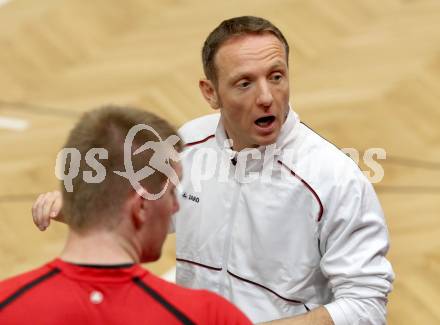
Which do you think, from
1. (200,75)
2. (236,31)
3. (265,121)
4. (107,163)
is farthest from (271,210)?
(200,75)

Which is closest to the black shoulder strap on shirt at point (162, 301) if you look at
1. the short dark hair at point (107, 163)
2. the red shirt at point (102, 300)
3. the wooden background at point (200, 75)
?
the red shirt at point (102, 300)

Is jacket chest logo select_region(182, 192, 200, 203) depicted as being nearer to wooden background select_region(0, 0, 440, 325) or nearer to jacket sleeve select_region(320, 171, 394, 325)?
jacket sleeve select_region(320, 171, 394, 325)

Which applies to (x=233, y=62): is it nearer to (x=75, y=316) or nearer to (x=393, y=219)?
(x=75, y=316)

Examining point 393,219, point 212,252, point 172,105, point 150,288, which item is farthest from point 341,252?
point 172,105

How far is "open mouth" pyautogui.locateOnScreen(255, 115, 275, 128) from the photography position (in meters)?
2.91

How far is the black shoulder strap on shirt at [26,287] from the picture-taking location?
1.95 meters

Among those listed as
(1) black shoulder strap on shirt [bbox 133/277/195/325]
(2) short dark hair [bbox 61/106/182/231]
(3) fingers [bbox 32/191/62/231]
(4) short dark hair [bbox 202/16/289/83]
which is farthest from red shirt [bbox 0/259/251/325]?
(4) short dark hair [bbox 202/16/289/83]

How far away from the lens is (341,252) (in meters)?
2.75

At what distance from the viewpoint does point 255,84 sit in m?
2.94

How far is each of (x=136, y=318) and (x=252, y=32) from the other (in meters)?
1.29

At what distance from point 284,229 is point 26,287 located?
1087mm

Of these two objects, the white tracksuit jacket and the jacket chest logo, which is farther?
the jacket chest logo

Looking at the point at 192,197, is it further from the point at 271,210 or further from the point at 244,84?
the point at 244,84

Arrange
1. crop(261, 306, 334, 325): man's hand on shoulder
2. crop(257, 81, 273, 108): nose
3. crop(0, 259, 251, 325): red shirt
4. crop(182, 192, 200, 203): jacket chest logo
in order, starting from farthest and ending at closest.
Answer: crop(182, 192, 200, 203): jacket chest logo → crop(257, 81, 273, 108): nose → crop(261, 306, 334, 325): man's hand on shoulder → crop(0, 259, 251, 325): red shirt
